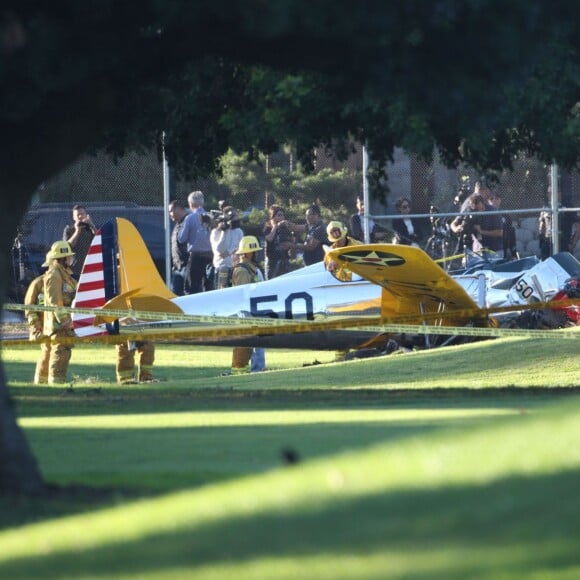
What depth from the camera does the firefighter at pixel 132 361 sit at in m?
21.0

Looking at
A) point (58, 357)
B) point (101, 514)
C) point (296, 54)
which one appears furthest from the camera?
point (58, 357)

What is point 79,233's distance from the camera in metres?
27.3

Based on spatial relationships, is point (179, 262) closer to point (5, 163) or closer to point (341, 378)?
point (341, 378)

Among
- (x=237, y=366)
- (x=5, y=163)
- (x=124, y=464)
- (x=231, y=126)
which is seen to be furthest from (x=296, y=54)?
(x=237, y=366)

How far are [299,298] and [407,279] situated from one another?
8.69 feet

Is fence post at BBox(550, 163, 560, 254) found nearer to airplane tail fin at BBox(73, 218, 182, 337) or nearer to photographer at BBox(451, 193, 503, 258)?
photographer at BBox(451, 193, 503, 258)

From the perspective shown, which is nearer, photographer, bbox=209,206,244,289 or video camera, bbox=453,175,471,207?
photographer, bbox=209,206,244,289

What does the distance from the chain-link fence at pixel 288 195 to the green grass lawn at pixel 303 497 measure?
11885 millimetres

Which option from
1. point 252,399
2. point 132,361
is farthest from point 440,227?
point 252,399

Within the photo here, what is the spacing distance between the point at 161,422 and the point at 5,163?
11.6 feet

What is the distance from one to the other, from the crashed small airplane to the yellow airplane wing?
0.02m

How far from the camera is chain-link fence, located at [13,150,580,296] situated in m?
25.4

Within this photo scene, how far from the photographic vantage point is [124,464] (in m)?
9.37

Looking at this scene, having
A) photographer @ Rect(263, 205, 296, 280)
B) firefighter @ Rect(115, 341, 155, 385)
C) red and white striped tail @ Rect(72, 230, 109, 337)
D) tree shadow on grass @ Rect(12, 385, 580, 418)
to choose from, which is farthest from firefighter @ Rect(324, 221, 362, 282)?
tree shadow on grass @ Rect(12, 385, 580, 418)
